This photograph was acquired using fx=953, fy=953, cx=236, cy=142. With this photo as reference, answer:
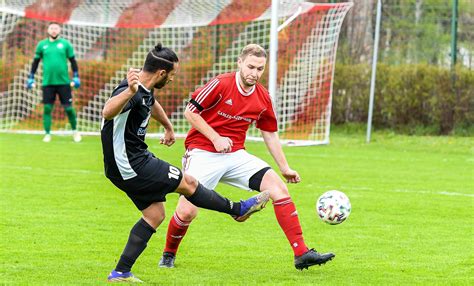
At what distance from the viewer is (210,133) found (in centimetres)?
679

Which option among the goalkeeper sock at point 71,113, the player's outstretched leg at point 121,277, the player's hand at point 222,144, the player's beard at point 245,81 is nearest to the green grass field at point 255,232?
the player's outstretched leg at point 121,277

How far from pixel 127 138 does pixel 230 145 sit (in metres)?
0.92

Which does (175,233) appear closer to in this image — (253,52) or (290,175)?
(290,175)

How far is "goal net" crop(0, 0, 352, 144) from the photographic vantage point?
60.4 feet

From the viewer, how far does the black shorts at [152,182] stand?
6121mm

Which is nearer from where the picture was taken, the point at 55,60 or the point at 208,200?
the point at 208,200

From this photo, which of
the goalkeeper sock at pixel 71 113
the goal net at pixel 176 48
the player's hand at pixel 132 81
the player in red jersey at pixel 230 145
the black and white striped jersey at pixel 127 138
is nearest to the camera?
the player's hand at pixel 132 81

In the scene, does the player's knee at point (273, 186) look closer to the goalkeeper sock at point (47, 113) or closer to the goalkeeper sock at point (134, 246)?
the goalkeeper sock at point (134, 246)

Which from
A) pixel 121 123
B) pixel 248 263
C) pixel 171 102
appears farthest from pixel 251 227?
pixel 171 102

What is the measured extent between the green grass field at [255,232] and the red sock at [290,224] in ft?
0.65

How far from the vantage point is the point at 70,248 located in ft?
24.2

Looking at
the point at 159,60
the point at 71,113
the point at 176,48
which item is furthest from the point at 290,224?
the point at 176,48

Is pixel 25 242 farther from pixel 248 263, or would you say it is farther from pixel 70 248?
pixel 248 263

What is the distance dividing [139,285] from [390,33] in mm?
15918
